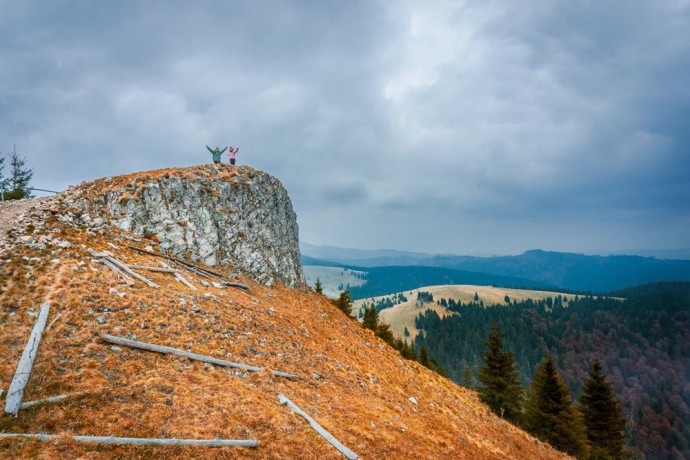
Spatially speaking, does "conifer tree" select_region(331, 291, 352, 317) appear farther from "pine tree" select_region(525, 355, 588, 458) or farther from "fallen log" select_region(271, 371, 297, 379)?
"fallen log" select_region(271, 371, 297, 379)

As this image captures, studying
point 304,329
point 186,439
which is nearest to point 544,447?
point 304,329

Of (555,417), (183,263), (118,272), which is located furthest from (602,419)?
(118,272)

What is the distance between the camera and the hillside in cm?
1060

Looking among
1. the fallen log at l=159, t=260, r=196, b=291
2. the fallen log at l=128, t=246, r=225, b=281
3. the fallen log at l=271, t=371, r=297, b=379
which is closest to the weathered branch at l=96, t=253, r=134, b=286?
the fallen log at l=159, t=260, r=196, b=291

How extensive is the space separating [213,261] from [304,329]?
40.7 ft

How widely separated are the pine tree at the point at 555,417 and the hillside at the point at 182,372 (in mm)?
12830

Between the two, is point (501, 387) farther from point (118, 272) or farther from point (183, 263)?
point (118, 272)

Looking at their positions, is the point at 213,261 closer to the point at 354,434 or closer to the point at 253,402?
the point at 253,402

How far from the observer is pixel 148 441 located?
9711mm

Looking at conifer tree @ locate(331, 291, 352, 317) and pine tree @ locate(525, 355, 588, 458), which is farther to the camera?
conifer tree @ locate(331, 291, 352, 317)

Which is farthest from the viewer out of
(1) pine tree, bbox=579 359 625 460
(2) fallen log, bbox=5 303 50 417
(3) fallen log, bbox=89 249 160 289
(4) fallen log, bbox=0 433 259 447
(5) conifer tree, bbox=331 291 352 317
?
(5) conifer tree, bbox=331 291 352 317

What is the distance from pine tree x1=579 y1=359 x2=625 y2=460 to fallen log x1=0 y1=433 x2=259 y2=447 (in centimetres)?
4743

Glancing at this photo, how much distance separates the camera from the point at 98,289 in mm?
16891

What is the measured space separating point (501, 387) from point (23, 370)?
43716 millimetres
